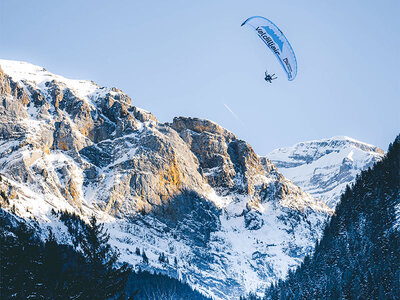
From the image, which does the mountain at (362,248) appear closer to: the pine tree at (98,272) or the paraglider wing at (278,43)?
the paraglider wing at (278,43)

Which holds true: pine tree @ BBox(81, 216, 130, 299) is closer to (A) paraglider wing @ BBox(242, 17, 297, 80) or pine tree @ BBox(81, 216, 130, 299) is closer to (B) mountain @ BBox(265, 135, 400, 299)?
(A) paraglider wing @ BBox(242, 17, 297, 80)

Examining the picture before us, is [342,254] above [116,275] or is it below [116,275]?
above

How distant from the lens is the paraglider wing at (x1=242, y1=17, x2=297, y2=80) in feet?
311

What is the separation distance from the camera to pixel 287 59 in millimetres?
96812

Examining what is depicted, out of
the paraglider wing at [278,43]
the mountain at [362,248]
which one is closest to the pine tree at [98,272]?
the paraglider wing at [278,43]

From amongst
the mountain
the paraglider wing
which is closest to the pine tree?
the paraglider wing

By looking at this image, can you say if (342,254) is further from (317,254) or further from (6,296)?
(6,296)

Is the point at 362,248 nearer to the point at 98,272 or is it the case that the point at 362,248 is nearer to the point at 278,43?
the point at 278,43

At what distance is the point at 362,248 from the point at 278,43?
45764 millimetres

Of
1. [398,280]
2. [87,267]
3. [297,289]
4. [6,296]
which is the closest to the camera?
[6,296]

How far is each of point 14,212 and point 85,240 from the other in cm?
16358

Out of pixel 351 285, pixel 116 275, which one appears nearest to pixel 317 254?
pixel 351 285

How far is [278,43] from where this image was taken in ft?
314

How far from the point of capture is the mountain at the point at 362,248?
10031 centimetres
